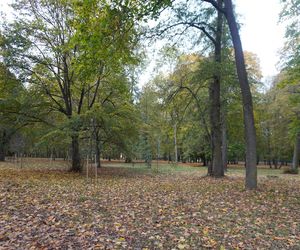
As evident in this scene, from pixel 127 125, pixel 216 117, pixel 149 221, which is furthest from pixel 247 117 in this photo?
pixel 127 125

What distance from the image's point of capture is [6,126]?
1628 centimetres

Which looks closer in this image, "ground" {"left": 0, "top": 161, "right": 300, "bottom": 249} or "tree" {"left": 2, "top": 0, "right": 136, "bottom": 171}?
"ground" {"left": 0, "top": 161, "right": 300, "bottom": 249}

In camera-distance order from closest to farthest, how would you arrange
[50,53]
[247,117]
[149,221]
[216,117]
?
[149,221], [247,117], [216,117], [50,53]

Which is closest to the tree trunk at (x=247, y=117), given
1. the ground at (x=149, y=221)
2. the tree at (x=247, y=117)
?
the tree at (x=247, y=117)

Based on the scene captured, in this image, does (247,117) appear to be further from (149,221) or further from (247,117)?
(149,221)

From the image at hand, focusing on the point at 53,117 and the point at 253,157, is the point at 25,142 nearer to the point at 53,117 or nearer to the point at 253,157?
the point at 53,117

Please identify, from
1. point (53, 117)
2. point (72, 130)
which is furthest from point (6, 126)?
point (72, 130)

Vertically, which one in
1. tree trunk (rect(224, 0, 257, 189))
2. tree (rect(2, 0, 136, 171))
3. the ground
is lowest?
the ground

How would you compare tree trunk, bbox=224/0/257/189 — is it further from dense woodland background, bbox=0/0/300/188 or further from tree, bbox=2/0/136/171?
tree, bbox=2/0/136/171

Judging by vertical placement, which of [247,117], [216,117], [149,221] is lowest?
[149,221]

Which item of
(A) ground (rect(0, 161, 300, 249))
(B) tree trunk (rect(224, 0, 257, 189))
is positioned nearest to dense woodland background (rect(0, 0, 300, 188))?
(B) tree trunk (rect(224, 0, 257, 189))

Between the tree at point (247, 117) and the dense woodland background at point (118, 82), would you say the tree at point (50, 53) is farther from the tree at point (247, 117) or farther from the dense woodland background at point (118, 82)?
the tree at point (247, 117)

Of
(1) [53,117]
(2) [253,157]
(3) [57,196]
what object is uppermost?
(1) [53,117]

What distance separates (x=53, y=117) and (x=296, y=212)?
16613mm
